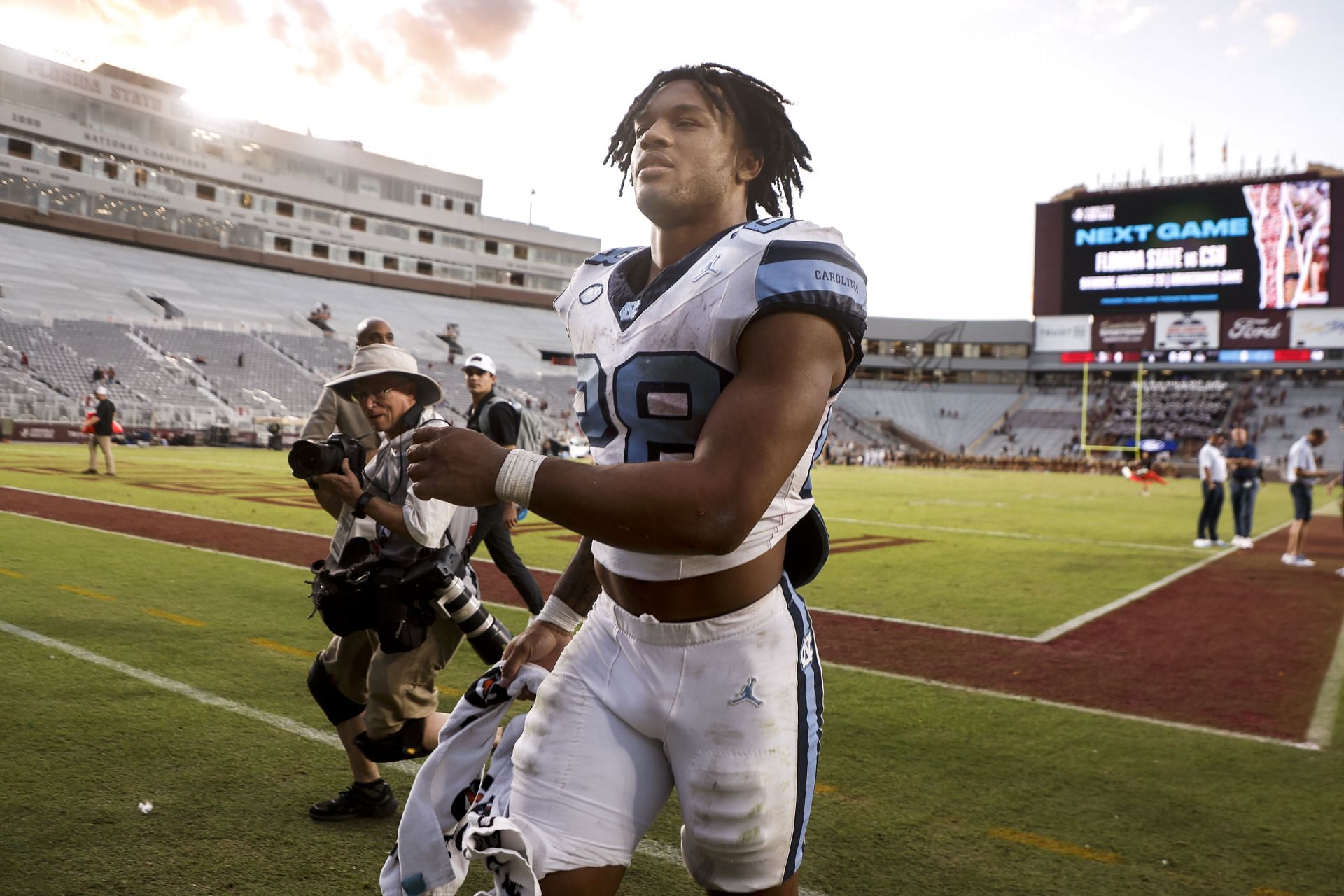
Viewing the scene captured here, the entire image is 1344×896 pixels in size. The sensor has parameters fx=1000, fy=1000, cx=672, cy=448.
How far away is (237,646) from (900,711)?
4053 millimetres

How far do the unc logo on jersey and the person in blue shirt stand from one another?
1414 cm

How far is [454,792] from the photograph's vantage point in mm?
2061

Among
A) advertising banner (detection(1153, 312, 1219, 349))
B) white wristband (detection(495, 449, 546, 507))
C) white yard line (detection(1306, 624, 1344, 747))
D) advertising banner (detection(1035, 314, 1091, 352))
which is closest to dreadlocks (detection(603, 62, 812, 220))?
white wristband (detection(495, 449, 546, 507))

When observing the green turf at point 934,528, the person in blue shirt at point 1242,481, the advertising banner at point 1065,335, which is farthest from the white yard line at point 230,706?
the advertising banner at point 1065,335

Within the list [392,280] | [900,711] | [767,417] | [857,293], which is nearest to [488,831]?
[767,417]

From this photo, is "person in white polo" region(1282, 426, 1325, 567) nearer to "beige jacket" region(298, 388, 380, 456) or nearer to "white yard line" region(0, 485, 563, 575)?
"white yard line" region(0, 485, 563, 575)

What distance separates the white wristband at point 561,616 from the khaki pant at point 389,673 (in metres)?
1.62

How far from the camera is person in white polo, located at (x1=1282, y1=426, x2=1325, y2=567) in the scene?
1273 centimetres

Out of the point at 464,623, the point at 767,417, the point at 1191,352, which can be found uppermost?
the point at 1191,352

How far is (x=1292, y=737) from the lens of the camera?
17.3ft

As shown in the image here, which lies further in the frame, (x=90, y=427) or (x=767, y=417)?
(x=90, y=427)

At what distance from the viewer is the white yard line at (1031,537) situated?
47.6ft

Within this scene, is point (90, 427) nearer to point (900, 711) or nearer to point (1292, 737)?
point (900, 711)

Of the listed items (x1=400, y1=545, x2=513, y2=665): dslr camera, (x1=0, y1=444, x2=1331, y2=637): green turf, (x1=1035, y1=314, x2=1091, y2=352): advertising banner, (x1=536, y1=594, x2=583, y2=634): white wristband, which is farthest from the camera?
(x1=1035, y1=314, x2=1091, y2=352): advertising banner
